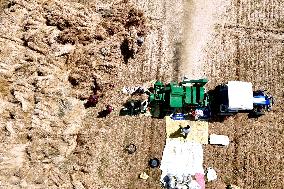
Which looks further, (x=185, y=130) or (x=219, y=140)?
(x=219, y=140)

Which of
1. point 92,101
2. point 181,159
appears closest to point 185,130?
point 181,159

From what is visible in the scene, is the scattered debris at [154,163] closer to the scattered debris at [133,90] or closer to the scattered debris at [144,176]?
the scattered debris at [144,176]

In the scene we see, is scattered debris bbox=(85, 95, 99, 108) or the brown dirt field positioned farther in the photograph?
scattered debris bbox=(85, 95, 99, 108)

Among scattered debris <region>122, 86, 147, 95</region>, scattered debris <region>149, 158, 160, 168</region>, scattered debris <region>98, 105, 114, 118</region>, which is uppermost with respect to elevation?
scattered debris <region>122, 86, 147, 95</region>

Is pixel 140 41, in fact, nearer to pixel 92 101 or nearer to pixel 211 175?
pixel 92 101

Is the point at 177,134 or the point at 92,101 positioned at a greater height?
the point at 92,101

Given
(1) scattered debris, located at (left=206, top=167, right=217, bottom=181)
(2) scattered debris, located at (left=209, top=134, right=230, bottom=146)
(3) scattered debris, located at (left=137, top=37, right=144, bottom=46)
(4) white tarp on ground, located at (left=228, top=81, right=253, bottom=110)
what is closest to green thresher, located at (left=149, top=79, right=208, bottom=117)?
(4) white tarp on ground, located at (left=228, top=81, right=253, bottom=110)

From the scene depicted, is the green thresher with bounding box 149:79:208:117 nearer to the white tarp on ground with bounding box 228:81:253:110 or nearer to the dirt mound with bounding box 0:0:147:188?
the white tarp on ground with bounding box 228:81:253:110
